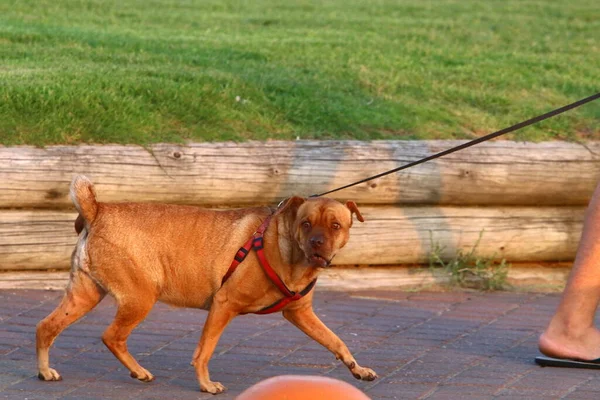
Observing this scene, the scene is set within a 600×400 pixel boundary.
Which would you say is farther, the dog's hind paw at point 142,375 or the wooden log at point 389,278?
the wooden log at point 389,278

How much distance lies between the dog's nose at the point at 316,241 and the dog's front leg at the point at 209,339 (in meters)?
0.52

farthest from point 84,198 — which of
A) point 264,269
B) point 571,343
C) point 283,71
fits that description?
point 283,71

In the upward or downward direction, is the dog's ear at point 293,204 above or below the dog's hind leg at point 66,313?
above

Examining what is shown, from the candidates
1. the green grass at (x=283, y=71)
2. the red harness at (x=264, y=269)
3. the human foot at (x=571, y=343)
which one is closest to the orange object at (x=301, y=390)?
the red harness at (x=264, y=269)

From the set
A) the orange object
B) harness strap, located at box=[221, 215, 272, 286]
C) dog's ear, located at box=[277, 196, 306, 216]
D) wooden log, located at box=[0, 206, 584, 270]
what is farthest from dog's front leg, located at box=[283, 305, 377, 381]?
the orange object

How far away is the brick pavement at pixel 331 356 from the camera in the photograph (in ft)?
16.2

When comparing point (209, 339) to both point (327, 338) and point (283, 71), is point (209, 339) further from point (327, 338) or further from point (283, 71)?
point (283, 71)

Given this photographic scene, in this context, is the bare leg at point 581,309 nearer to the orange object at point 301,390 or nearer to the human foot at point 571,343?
the human foot at point 571,343

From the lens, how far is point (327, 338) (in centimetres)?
504

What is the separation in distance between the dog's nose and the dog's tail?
1.05 meters

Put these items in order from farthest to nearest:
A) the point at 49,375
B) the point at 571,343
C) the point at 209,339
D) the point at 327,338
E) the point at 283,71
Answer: the point at 283,71, the point at 571,343, the point at 327,338, the point at 49,375, the point at 209,339

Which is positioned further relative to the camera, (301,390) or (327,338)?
(327,338)

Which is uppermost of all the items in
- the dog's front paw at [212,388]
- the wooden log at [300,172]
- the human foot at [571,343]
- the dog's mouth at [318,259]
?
the dog's mouth at [318,259]

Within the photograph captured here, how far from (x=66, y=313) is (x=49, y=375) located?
311 millimetres
